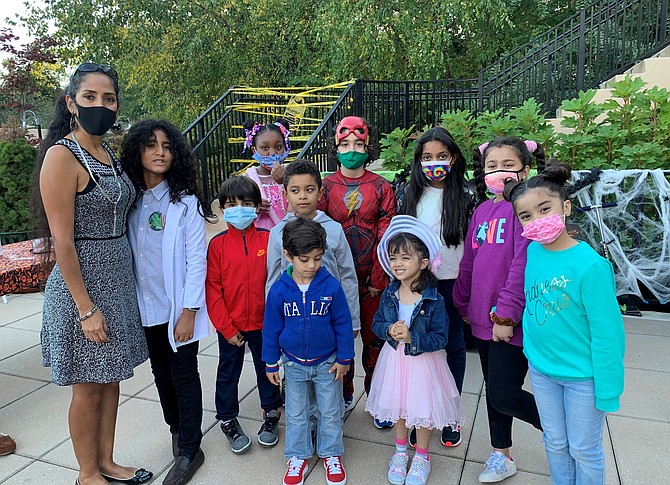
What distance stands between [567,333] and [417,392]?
0.85 meters

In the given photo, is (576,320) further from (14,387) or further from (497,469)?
(14,387)

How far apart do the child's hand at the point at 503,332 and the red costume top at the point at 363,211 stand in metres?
0.85

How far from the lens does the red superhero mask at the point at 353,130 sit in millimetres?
3121

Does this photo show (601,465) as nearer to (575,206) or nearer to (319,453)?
(319,453)

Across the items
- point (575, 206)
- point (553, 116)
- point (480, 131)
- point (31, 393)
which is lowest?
point (31, 393)

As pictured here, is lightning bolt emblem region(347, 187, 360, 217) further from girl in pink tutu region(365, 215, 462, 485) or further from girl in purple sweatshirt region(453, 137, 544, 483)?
girl in purple sweatshirt region(453, 137, 544, 483)

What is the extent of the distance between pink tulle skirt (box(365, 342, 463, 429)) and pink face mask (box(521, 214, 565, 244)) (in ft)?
2.95

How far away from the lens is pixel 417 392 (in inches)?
104

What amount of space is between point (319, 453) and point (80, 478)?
1.22 metres

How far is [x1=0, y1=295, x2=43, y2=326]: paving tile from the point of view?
218 inches

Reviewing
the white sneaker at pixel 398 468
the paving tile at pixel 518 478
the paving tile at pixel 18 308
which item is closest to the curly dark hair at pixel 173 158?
the white sneaker at pixel 398 468

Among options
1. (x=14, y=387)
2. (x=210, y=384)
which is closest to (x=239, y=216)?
(x=210, y=384)

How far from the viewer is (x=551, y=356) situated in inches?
84.0

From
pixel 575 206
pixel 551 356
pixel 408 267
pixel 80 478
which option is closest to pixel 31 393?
pixel 80 478
